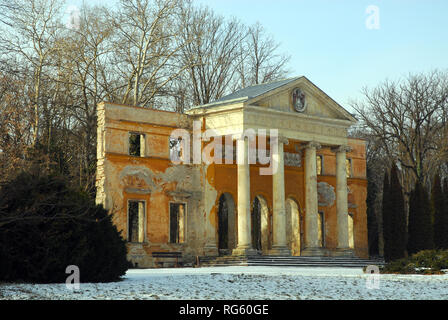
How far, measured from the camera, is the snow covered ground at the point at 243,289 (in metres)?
16.0

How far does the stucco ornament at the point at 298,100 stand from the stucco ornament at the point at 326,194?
24.8 feet

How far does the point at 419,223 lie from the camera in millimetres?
43062

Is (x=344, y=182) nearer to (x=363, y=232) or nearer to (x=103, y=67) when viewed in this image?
(x=363, y=232)

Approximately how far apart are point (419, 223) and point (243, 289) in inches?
1097

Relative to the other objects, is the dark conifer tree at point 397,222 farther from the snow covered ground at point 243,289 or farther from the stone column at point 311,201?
the snow covered ground at point 243,289

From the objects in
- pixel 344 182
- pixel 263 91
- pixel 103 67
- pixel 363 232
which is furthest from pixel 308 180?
pixel 103 67

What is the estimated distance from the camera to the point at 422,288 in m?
18.3

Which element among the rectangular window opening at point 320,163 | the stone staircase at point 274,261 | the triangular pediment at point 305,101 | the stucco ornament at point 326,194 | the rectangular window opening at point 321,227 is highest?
the triangular pediment at point 305,101

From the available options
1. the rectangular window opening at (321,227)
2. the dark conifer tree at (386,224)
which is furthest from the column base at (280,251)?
the dark conifer tree at (386,224)

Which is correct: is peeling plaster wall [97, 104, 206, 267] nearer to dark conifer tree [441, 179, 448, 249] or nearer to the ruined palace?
the ruined palace

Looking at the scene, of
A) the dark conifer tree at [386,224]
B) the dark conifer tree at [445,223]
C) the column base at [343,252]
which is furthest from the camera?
the dark conifer tree at [445,223]

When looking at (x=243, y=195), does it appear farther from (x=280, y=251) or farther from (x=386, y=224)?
(x=386, y=224)

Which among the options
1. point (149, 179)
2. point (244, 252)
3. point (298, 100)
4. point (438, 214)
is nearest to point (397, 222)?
point (438, 214)
